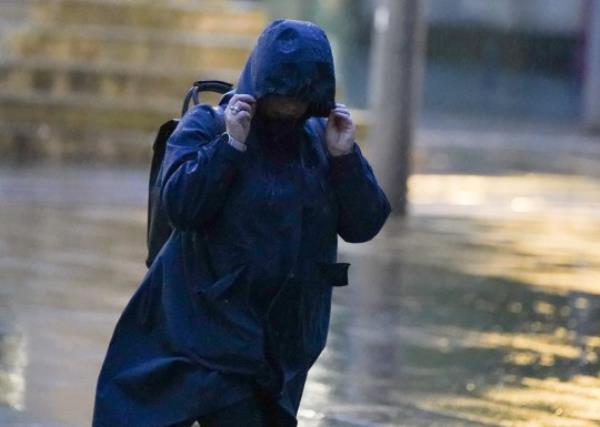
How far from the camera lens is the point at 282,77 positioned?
15.1 ft

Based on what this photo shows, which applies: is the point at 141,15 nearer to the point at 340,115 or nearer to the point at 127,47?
the point at 127,47

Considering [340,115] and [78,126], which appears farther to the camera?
[78,126]

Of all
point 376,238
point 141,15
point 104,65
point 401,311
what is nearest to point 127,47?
point 104,65

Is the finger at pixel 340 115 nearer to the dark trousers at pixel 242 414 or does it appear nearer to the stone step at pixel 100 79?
the dark trousers at pixel 242 414

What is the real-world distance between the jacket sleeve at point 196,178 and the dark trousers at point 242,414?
0.52 metres

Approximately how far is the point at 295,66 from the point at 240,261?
563 mm

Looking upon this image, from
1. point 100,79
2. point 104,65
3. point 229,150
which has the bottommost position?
point 100,79

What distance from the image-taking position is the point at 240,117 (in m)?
4.64

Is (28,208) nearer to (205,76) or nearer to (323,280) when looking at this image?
(205,76)

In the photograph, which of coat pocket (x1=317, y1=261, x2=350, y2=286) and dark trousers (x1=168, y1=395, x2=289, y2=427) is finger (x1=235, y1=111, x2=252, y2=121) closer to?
coat pocket (x1=317, y1=261, x2=350, y2=286)

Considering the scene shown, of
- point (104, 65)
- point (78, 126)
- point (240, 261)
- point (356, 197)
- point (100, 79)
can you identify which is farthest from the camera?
point (104, 65)

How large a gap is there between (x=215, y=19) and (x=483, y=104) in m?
15.0

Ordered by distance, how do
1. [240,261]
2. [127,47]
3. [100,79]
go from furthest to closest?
1. [127,47]
2. [100,79]
3. [240,261]

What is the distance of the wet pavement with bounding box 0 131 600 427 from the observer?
7602 millimetres
